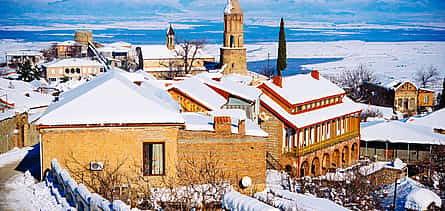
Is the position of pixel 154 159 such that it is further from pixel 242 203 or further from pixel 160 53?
pixel 160 53

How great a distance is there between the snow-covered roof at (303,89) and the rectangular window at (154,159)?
42.5 ft

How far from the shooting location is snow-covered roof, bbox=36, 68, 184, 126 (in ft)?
55.4

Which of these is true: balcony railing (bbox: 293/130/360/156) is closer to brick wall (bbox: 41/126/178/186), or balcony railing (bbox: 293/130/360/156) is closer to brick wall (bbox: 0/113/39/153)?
brick wall (bbox: 0/113/39/153)

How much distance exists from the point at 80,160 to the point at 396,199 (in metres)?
9.41

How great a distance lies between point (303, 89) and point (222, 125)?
15.2 m

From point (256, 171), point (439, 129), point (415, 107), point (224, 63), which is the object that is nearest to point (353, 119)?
point (439, 129)

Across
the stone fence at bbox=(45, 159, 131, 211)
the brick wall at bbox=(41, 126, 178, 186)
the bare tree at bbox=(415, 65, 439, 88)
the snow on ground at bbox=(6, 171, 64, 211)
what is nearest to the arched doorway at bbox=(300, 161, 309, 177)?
the brick wall at bbox=(41, 126, 178, 186)

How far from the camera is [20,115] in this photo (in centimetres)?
2592

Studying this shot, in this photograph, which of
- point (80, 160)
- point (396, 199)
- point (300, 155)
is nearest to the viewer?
point (80, 160)

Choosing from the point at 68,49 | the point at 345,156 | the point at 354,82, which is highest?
the point at 68,49

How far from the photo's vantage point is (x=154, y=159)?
1728 centimetres

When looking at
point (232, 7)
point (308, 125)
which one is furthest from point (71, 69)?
point (308, 125)

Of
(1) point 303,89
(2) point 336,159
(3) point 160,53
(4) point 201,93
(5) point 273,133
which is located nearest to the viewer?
(4) point 201,93

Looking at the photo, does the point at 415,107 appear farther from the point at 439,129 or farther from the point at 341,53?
the point at 341,53
